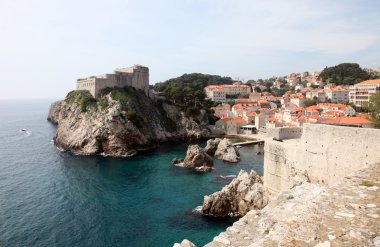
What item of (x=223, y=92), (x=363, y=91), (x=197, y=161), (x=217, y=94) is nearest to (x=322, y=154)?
(x=197, y=161)

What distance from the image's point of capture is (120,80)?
58.8 metres

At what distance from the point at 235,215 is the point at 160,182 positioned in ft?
35.5

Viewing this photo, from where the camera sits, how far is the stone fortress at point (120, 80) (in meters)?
55.4

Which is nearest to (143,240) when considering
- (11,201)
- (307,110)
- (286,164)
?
(286,164)

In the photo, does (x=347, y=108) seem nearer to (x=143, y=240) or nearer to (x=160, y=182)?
(x=160, y=182)

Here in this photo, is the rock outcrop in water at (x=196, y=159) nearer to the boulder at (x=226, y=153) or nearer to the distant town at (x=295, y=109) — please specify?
the boulder at (x=226, y=153)

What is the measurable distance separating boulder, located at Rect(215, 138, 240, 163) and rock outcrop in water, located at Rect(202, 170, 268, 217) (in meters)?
15.6

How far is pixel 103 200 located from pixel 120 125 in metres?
23.0

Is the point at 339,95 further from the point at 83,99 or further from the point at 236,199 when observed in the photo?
the point at 236,199

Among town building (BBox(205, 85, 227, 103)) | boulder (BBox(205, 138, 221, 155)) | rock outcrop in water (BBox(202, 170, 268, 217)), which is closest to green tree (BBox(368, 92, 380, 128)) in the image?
rock outcrop in water (BBox(202, 170, 268, 217))

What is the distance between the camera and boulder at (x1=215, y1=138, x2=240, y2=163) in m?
38.4

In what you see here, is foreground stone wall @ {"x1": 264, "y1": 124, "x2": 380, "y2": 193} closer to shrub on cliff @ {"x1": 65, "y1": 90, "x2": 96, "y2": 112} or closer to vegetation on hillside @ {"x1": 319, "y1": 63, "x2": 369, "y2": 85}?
shrub on cliff @ {"x1": 65, "y1": 90, "x2": 96, "y2": 112}

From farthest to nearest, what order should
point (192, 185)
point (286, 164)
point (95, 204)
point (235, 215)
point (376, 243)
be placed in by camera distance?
1. point (192, 185)
2. point (95, 204)
3. point (235, 215)
4. point (286, 164)
5. point (376, 243)

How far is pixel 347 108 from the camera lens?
59.6 meters
